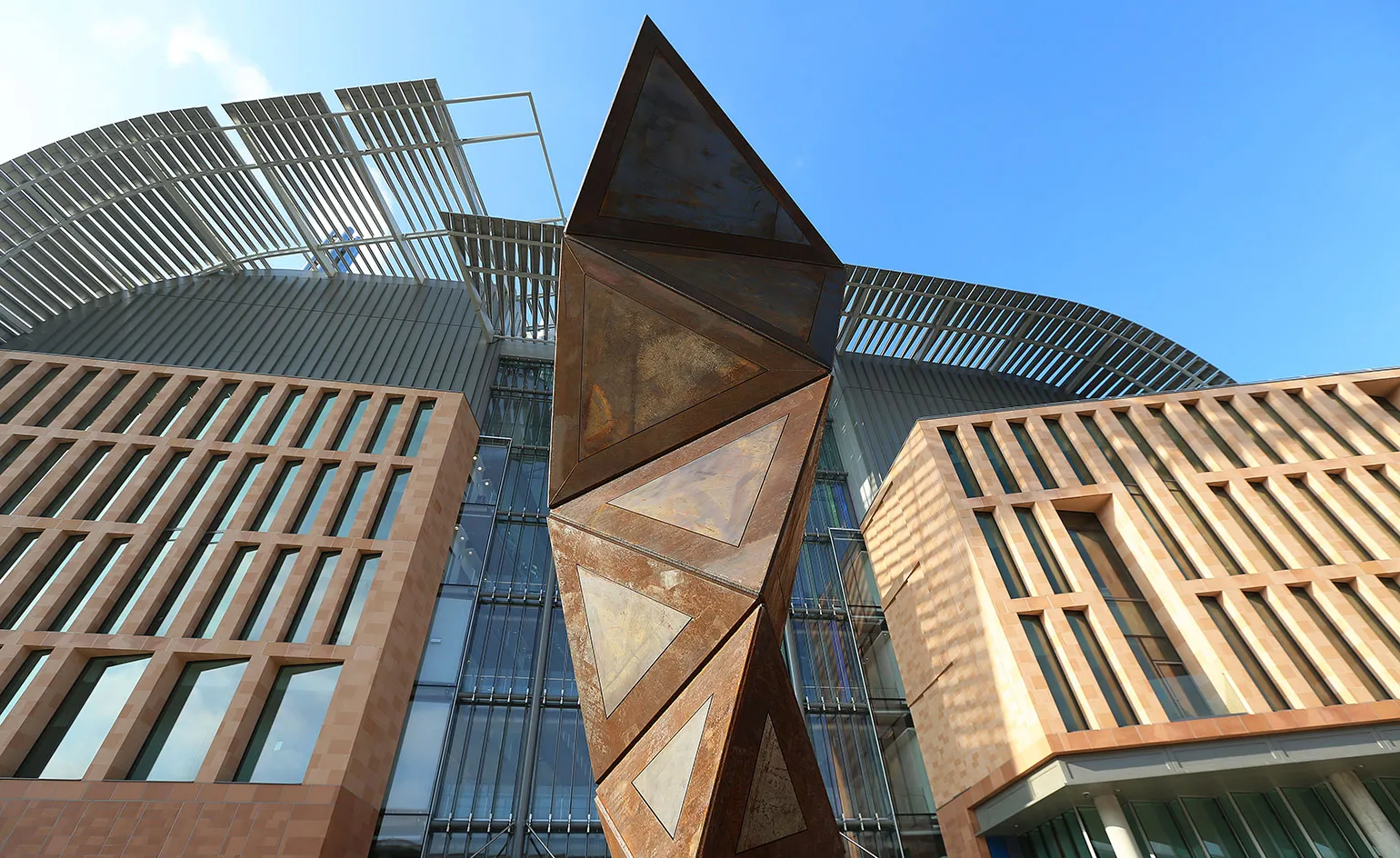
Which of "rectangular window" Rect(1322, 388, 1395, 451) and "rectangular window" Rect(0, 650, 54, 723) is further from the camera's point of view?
"rectangular window" Rect(1322, 388, 1395, 451)

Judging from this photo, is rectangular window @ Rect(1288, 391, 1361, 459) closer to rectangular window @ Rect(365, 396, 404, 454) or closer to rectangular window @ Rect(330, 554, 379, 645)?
rectangular window @ Rect(330, 554, 379, 645)

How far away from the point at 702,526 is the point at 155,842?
16.3m

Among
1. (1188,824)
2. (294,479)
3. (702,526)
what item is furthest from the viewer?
(294,479)

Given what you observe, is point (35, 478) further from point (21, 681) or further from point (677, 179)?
point (677, 179)

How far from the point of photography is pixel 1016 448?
23.2 metres

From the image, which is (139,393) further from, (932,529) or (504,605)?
(932,529)

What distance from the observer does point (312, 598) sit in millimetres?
19547

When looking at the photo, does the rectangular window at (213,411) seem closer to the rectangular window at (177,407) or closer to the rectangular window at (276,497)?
the rectangular window at (177,407)

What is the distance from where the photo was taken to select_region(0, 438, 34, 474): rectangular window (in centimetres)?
2159

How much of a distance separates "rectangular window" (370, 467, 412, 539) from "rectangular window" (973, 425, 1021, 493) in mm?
18135

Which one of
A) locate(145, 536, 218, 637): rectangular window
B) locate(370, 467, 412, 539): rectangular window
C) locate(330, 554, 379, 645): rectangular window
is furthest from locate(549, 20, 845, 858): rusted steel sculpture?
locate(145, 536, 218, 637): rectangular window

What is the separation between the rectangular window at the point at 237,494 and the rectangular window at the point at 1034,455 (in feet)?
77.3

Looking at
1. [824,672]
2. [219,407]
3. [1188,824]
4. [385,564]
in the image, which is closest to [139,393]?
[219,407]

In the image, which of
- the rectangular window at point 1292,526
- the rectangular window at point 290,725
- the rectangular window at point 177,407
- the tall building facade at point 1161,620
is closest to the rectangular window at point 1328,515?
the tall building facade at point 1161,620
